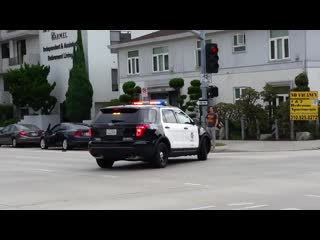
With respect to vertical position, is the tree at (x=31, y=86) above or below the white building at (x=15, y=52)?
below

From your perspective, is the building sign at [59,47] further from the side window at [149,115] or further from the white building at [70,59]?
the side window at [149,115]

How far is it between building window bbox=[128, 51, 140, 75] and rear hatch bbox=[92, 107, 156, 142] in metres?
24.2

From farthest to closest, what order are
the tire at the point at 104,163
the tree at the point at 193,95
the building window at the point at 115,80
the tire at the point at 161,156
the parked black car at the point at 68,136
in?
the building window at the point at 115,80 → the tree at the point at 193,95 → the parked black car at the point at 68,136 → the tire at the point at 104,163 → the tire at the point at 161,156

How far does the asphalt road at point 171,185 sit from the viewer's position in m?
9.17

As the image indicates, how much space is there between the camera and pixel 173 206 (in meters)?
8.83

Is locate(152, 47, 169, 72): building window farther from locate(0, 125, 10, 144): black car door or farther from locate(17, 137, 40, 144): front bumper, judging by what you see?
locate(0, 125, 10, 144): black car door

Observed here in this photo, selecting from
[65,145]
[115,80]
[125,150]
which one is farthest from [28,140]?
[125,150]

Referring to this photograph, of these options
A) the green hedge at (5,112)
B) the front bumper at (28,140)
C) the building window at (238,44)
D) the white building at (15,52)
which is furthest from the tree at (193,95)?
the green hedge at (5,112)

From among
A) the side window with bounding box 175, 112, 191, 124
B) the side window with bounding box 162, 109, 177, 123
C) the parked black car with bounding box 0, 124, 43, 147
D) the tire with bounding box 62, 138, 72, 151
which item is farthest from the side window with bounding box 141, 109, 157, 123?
the parked black car with bounding box 0, 124, 43, 147

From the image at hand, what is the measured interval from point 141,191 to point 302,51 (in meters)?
20.5

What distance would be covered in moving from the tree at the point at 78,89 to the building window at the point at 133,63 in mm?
3982

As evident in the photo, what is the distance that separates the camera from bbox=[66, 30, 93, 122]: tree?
138ft

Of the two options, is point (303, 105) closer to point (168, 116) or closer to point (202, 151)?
point (202, 151)

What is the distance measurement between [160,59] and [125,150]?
23.4m
